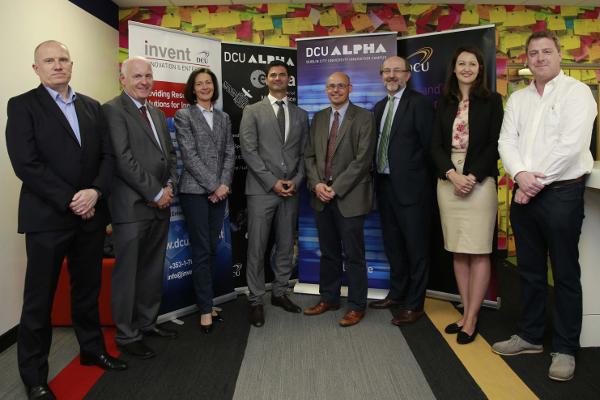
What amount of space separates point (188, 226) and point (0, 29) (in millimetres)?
1788

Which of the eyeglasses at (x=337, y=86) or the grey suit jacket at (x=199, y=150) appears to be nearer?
the grey suit jacket at (x=199, y=150)

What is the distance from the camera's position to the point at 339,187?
3.10 meters

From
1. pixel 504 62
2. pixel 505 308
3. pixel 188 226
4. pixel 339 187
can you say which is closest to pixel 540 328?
pixel 505 308

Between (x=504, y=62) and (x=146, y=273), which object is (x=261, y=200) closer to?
(x=146, y=273)

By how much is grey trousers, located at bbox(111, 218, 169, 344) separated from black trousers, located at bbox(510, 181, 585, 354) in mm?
2209

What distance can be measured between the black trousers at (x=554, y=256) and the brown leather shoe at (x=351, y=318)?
107 centimetres

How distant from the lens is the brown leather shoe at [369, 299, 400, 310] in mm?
3496

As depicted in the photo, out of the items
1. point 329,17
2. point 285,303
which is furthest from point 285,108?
point 329,17

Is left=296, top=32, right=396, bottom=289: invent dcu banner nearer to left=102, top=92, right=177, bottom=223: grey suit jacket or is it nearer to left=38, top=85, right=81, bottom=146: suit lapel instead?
left=102, top=92, right=177, bottom=223: grey suit jacket

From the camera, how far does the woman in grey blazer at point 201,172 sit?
304cm

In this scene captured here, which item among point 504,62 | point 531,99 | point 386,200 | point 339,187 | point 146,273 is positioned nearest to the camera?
point 531,99

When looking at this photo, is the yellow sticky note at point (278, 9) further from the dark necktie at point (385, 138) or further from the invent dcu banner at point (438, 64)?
the dark necktie at point (385, 138)

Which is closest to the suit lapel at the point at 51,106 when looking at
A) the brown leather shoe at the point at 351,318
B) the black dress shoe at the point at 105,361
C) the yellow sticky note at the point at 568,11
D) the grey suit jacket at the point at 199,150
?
the grey suit jacket at the point at 199,150

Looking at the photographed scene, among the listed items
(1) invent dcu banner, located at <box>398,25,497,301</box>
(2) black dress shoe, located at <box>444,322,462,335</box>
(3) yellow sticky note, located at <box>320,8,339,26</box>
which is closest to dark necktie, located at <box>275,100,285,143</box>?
(1) invent dcu banner, located at <box>398,25,497,301</box>
